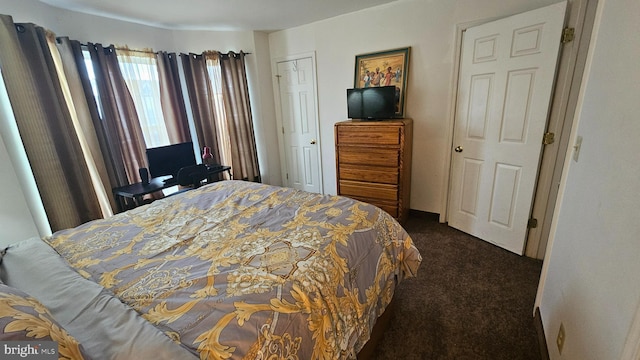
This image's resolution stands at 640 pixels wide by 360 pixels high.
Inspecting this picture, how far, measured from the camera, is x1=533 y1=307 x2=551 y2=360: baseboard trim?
1381mm

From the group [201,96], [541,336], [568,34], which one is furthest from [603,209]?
[201,96]

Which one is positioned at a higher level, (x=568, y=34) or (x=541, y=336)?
(x=568, y=34)

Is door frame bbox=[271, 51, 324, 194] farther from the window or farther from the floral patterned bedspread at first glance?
the floral patterned bedspread

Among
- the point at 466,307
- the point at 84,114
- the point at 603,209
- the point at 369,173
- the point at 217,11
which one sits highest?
the point at 217,11

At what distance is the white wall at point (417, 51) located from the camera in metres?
2.55

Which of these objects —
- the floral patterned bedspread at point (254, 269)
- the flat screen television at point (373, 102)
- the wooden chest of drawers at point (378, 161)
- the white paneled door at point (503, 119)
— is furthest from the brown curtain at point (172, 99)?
the white paneled door at point (503, 119)

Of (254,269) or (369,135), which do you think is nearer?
(254,269)

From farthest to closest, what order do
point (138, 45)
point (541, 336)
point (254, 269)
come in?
point (138, 45) < point (541, 336) < point (254, 269)

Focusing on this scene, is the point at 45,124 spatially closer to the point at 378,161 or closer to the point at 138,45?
the point at 138,45

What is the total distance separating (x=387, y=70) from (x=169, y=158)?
2.77m

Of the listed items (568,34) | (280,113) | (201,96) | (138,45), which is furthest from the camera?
(280,113)

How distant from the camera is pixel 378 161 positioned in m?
2.82

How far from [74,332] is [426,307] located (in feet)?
6.02

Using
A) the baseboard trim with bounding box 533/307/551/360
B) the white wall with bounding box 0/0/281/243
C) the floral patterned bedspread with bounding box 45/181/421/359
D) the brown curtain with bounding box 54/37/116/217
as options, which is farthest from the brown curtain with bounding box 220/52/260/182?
the baseboard trim with bounding box 533/307/551/360
